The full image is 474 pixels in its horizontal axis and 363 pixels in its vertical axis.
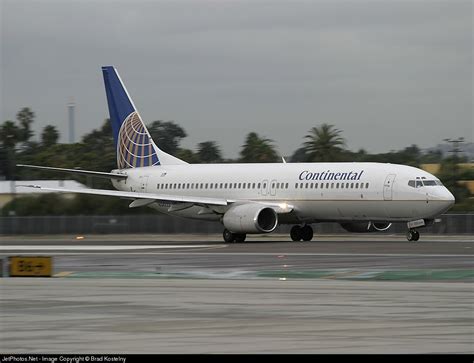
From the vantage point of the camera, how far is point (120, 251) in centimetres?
3931

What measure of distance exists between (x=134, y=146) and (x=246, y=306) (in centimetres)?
3918

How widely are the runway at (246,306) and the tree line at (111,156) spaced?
1438 inches

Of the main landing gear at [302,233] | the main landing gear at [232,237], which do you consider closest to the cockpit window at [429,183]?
the main landing gear at [302,233]

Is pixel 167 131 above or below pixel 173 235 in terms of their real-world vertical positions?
above

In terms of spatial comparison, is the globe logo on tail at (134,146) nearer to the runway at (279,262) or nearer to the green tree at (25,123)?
the runway at (279,262)

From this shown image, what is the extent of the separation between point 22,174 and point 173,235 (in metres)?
45.2

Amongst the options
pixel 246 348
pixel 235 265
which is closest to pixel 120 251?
pixel 235 265

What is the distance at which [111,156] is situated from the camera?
4318 inches

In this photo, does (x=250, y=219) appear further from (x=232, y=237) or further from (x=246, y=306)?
(x=246, y=306)

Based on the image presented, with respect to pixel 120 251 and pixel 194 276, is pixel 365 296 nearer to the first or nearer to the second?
pixel 194 276

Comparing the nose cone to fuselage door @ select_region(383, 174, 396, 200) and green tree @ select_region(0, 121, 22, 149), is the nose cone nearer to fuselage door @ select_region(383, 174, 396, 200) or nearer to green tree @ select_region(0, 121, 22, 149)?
fuselage door @ select_region(383, 174, 396, 200)

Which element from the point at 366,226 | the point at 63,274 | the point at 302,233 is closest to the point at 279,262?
the point at 63,274

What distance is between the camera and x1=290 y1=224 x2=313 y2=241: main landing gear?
50.5m

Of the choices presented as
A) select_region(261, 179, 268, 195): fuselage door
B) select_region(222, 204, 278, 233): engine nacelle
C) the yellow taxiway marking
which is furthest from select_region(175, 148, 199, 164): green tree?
the yellow taxiway marking
